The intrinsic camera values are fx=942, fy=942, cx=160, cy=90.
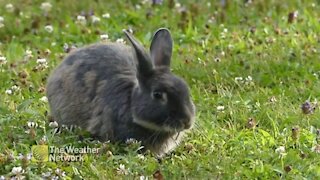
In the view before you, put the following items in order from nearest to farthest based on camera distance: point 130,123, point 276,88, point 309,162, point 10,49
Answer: point 309,162
point 130,123
point 276,88
point 10,49

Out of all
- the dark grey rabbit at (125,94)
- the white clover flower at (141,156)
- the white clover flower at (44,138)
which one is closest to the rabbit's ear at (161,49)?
the dark grey rabbit at (125,94)

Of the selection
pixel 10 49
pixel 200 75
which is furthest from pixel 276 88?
pixel 10 49

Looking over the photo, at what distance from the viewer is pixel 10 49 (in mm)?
10219

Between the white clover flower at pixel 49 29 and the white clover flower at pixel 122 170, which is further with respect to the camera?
the white clover flower at pixel 49 29

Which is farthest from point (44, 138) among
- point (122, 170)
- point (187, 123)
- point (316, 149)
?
point (316, 149)

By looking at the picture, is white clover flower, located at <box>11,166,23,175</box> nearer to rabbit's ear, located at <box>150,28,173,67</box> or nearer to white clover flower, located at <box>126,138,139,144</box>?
white clover flower, located at <box>126,138,139,144</box>

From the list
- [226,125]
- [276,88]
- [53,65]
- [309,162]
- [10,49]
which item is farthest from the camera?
[10,49]

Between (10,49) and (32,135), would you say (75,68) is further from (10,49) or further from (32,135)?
(10,49)

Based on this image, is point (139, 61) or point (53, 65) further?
point (53, 65)

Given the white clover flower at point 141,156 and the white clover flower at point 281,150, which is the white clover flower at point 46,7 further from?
the white clover flower at point 281,150

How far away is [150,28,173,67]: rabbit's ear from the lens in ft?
23.8

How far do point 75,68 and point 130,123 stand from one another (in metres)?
0.88

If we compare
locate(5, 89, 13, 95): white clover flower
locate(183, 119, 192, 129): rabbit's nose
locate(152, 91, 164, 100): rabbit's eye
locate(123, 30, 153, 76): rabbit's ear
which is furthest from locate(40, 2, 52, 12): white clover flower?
locate(183, 119, 192, 129): rabbit's nose

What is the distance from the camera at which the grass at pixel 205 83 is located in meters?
6.54
